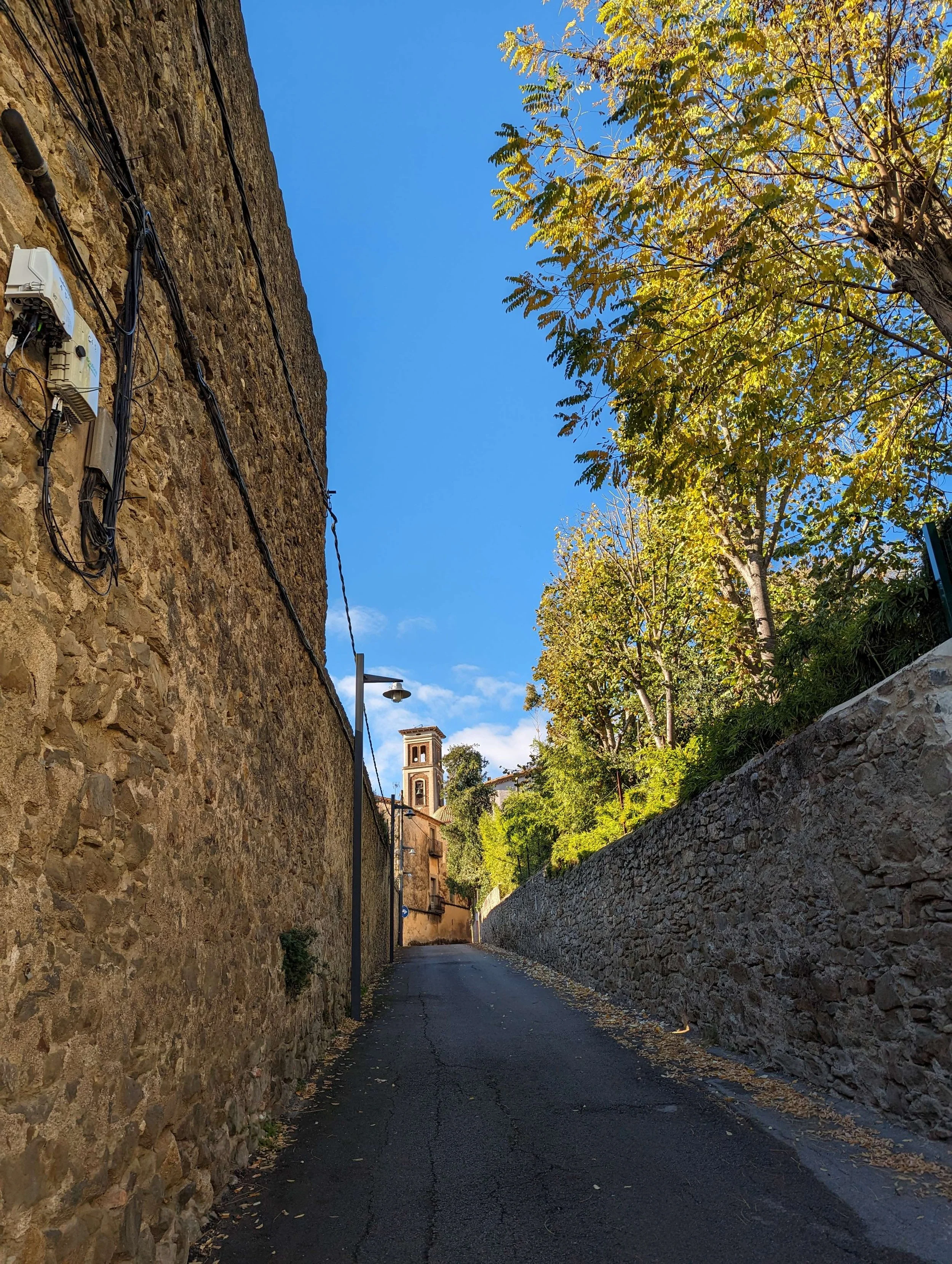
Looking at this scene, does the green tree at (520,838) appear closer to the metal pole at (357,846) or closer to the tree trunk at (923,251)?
the metal pole at (357,846)

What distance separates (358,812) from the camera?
39.9 ft

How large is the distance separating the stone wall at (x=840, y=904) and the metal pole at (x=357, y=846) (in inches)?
170


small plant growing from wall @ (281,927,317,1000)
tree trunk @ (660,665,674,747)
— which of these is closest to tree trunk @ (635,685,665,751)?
tree trunk @ (660,665,674,747)

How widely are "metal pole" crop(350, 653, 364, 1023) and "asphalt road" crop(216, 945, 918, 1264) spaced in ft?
12.1

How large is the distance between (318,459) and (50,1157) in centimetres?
846


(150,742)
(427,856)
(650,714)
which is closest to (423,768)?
(427,856)

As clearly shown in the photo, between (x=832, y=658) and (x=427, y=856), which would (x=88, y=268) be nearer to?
(x=832, y=658)

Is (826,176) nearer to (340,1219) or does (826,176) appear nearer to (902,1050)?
(902,1050)

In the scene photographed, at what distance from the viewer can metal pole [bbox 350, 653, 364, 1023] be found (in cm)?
1063

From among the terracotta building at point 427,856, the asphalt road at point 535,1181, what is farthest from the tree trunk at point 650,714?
the terracotta building at point 427,856

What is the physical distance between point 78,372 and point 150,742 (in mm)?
1515

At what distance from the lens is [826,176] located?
19.3 feet

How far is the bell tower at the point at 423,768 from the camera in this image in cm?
6644

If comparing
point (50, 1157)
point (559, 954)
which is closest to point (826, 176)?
point (50, 1157)
